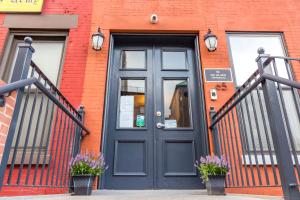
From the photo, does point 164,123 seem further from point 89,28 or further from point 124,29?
point 89,28

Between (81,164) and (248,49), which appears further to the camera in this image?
(248,49)

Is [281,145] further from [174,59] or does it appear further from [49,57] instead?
[49,57]

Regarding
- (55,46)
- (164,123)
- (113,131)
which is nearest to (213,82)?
(164,123)

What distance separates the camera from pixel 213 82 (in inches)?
150

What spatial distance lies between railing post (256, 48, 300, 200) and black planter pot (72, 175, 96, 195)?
1931 mm

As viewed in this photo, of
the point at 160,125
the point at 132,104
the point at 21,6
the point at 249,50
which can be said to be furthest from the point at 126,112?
the point at 21,6

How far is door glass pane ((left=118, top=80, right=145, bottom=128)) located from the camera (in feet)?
12.5

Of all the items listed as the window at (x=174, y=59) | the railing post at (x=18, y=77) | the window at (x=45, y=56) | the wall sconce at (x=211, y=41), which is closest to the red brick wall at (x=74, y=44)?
the window at (x=45, y=56)

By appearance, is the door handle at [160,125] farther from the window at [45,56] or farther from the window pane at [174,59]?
the window at [45,56]

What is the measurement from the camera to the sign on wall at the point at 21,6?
429cm

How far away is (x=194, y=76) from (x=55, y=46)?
8.56ft

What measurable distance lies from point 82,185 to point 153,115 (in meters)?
1.66

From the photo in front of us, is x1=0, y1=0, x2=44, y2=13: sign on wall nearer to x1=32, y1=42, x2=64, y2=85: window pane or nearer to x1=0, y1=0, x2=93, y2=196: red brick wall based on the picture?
x1=0, y1=0, x2=93, y2=196: red brick wall

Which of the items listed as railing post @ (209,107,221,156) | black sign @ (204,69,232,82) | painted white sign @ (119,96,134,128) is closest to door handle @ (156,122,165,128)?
painted white sign @ (119,96,134,128)
